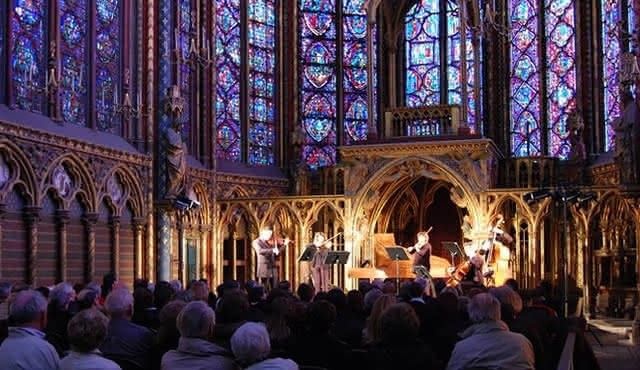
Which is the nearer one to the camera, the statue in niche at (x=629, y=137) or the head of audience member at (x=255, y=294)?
the head of audience member at (x=255, y=294)

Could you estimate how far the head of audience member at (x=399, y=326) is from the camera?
21.0ft

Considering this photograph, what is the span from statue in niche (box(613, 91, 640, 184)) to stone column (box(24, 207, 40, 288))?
11660mm

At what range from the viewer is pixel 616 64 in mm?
24703

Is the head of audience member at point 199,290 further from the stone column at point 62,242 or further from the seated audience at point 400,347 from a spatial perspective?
the stone column at point 62,242

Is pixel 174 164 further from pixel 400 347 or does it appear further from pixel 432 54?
pixel 400 347

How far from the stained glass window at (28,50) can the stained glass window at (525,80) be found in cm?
1391

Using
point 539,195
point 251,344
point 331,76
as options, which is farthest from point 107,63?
point 251,344

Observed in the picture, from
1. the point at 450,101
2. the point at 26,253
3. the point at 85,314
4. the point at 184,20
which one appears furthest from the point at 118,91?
the point at 85,314

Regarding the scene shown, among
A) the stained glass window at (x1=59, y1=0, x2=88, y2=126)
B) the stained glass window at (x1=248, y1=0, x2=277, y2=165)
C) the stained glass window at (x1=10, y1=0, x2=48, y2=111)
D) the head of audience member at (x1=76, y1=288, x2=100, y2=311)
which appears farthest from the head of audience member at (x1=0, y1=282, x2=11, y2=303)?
the stained glass window at (x1=248, y1=0, x2=277, y2=165)

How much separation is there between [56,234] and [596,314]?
12.0m

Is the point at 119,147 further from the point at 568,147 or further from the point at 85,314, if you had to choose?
the point at 85,314

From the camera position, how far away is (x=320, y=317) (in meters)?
7.09

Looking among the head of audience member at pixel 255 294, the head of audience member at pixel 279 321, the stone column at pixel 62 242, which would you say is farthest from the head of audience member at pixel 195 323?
the stone column at pixel 62 242

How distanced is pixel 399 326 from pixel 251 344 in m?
1.21
